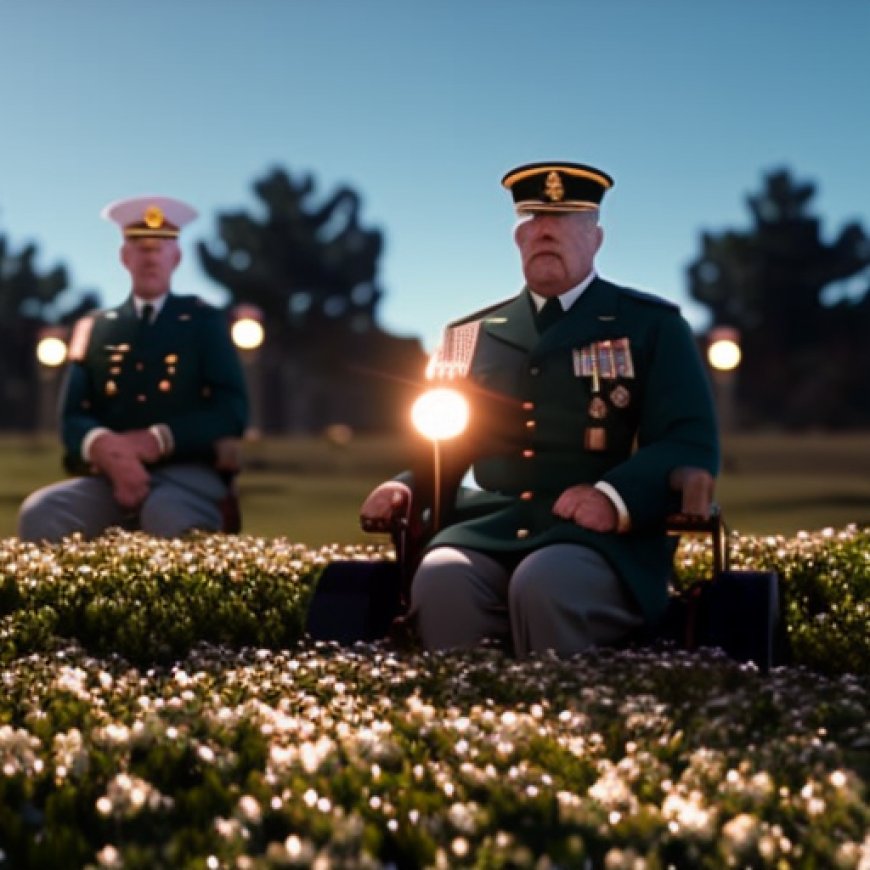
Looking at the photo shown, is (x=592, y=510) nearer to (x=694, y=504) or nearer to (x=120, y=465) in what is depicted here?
(x=694, y=504)

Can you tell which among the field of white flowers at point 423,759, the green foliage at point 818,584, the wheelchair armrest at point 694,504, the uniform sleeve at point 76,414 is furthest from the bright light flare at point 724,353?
the uniform sleeve at point 76,414

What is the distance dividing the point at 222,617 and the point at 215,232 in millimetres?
48232

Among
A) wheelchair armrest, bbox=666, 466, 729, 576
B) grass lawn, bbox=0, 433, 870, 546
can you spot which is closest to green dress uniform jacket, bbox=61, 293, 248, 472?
wheelchair armrest, bbox=666, 466, 729, 576

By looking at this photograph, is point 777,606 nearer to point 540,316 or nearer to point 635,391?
point 635,391

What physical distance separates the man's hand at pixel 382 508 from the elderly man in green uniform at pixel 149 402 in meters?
2.63

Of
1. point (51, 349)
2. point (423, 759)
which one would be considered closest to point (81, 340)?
point (51, 349)

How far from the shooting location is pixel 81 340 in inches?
324

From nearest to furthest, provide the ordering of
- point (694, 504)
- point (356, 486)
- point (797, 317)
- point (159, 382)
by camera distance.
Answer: point (694, 504) → point (159, 382) → point (356, 486) → point (797, 317)

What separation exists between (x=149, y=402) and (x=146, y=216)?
102cm

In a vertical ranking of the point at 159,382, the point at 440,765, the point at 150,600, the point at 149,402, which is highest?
the point at 159,382

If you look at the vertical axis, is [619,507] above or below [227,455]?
below

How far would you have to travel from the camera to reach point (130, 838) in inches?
138

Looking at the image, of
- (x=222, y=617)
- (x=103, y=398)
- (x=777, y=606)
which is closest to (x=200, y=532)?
(x=103, y=398)

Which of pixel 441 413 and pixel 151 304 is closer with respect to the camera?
pixel 441 413
